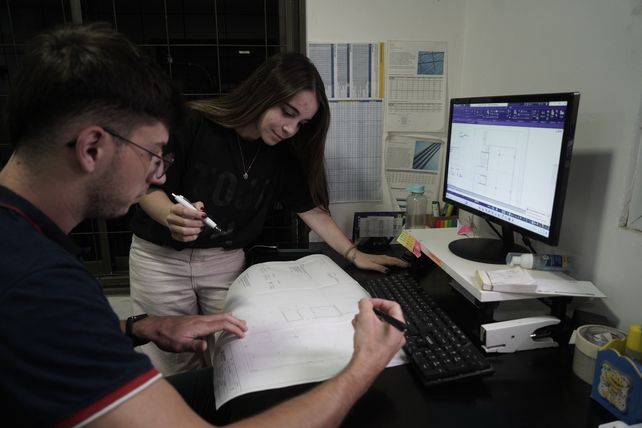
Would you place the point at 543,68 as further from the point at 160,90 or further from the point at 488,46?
the point at 160,90

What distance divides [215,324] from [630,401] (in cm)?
75

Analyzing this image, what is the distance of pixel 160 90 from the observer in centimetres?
69

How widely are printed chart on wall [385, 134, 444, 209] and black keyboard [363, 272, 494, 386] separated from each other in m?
0.80

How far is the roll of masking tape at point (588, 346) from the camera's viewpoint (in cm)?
76

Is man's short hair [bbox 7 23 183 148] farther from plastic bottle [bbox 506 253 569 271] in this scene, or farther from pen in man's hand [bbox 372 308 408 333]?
plastic bottle [bbox 506 253 569 271]

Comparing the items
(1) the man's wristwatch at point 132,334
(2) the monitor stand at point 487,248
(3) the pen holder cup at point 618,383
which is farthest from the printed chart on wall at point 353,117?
(3) the pen holder cup at point 618,383

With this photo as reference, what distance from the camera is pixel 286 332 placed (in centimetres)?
87

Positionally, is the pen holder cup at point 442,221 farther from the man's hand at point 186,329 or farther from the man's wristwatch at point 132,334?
the man's wristwatch at point 132,334

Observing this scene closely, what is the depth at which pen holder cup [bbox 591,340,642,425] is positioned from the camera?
636 millimetres

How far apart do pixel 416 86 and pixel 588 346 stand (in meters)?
1.21

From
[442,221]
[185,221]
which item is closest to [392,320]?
[185,221]

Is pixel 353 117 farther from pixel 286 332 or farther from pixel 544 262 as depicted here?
pixel 286 332

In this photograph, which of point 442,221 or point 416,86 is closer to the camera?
point 442,221

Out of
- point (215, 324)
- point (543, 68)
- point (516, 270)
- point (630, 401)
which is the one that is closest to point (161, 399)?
point (215, 324)
